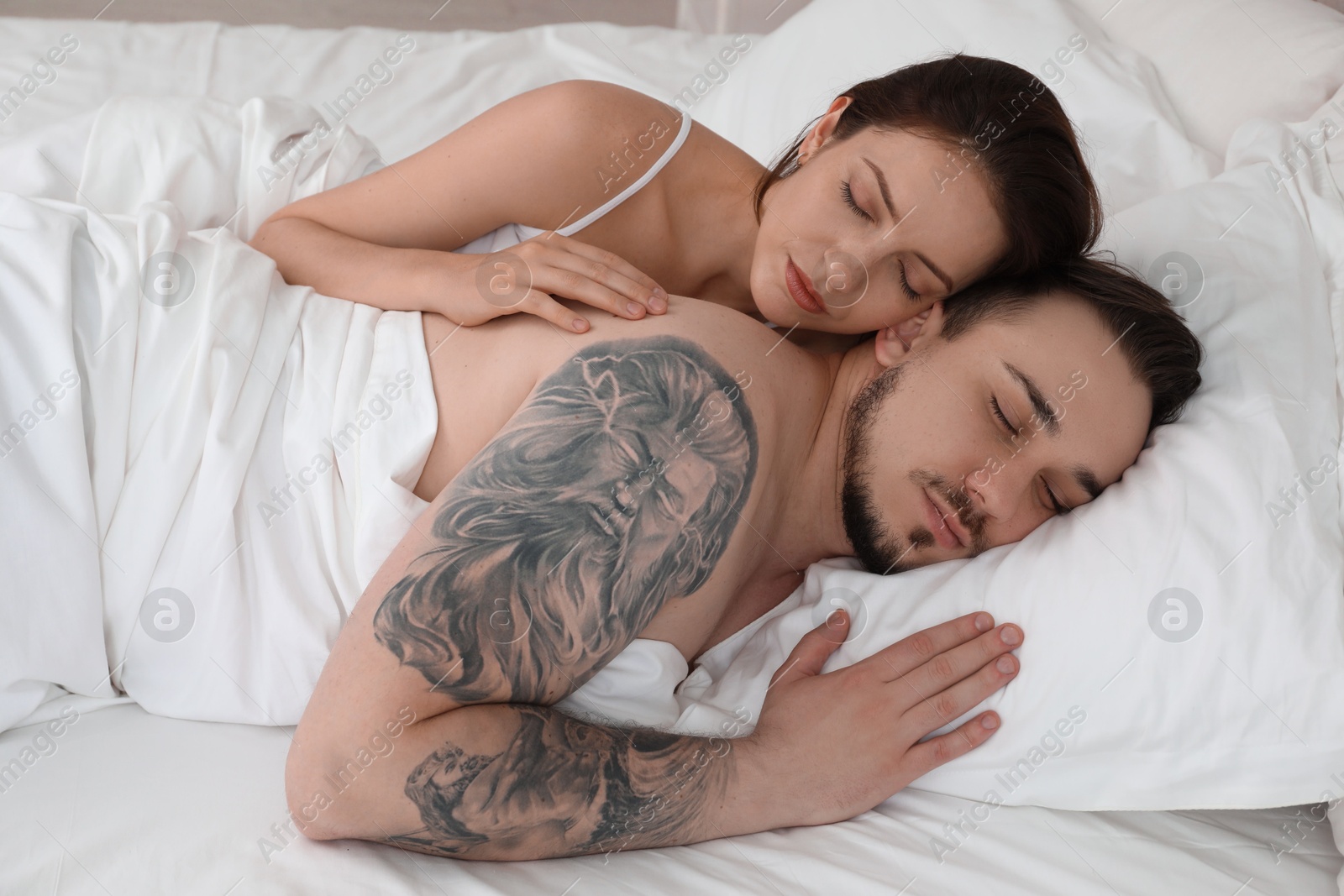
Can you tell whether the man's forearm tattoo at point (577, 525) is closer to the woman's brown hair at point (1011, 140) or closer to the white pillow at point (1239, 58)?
the woman's brown hair at point (1011, 140)

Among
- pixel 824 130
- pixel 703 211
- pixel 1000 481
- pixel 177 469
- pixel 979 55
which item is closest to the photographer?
pixel 177 469

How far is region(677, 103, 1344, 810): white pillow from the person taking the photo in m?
1.12

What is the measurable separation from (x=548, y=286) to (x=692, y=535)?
0.37 metres

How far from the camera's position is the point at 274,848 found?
38.6 inches

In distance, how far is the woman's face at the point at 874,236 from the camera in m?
1.30

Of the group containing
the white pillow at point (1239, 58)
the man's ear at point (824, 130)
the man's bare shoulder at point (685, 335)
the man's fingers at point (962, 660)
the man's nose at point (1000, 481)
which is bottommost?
the man's fingers at point (962, 660)

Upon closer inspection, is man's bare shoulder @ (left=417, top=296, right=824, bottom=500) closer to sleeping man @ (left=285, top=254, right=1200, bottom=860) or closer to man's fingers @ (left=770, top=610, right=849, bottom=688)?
sleeping man @ (left=285, top=254, right=1200, bottom=860)

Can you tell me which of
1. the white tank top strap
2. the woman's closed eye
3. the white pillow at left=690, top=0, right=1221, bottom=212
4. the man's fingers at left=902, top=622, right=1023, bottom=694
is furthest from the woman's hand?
the white pillow at left=690, top=0, right=1221, bottom=212

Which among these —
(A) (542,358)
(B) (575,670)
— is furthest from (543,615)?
(A) (542,358)

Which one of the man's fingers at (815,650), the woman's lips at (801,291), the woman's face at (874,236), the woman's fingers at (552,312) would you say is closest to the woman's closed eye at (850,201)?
the woman's face at (874,236)

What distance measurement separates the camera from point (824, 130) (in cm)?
150

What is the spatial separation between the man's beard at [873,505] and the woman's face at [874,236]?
11 centimetres

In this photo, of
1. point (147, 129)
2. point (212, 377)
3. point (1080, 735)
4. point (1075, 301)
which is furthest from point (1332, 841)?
point (147, 129)

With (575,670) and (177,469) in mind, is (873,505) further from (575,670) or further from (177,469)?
(177,469)
